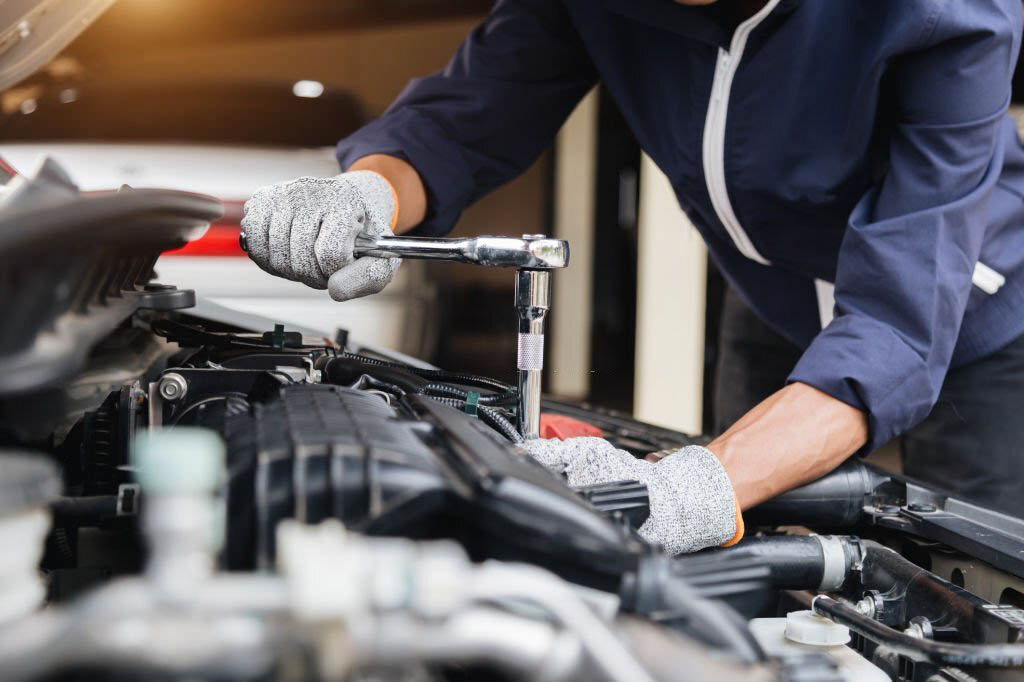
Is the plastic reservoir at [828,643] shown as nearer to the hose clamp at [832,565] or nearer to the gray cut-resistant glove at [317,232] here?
the hose clamp at [832,565]

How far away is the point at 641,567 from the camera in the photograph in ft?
1.76

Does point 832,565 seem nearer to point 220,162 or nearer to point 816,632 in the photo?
point 816,632

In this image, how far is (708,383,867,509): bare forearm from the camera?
993mm

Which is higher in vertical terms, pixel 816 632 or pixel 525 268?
pixel 525 268

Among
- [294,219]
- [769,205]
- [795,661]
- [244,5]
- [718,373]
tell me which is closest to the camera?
[795,661]

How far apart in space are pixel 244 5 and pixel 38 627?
5399mm

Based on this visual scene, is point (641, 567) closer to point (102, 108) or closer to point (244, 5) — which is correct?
point (102, 108)

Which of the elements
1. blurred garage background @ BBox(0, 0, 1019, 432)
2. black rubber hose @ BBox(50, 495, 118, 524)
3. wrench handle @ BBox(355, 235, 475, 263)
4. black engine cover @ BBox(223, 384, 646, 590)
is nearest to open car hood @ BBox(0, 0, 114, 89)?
wrench handle @ BBox(355, 235, 475, 263)

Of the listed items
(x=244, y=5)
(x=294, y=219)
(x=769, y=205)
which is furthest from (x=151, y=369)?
(x=244, y=5)

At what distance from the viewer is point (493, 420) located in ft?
3.09

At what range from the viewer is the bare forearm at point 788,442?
993 millimetres

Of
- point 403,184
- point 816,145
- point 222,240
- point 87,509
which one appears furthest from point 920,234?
point 222,240

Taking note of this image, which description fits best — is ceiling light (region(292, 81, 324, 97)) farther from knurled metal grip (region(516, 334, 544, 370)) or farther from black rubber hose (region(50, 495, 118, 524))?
black rubber hose (region(50, 495, 118, 524))

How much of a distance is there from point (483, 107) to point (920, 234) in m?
0.69
